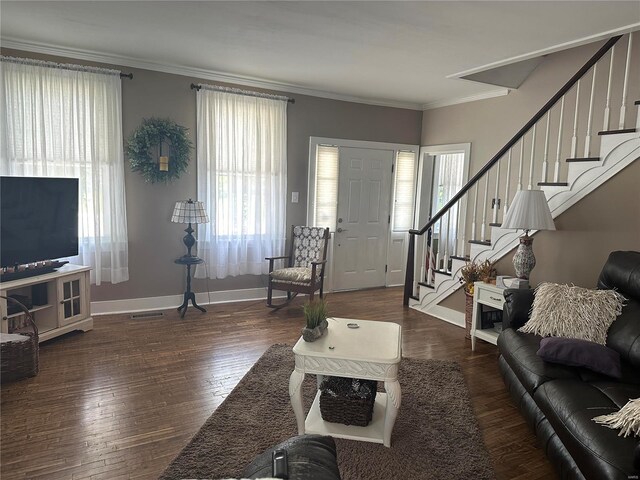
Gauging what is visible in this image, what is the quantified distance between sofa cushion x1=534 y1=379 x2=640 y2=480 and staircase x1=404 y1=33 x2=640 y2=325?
74.8 inches

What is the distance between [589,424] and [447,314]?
297cm

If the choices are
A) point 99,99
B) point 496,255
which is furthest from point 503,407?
point 99,99

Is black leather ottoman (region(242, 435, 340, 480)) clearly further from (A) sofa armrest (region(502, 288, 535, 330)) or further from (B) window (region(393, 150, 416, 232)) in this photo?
(B) window (region(393, 150, 416, 232))

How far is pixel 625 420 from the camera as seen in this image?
179 centimetres

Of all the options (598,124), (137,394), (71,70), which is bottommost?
(137,394)

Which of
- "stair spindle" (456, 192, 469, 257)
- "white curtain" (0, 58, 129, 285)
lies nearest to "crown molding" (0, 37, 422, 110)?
"white curtain" (0, 58, 129, 285)

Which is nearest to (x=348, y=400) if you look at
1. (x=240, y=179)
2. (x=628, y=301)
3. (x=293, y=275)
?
(x=628, y=301)

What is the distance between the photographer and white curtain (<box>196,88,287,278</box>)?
194 inches

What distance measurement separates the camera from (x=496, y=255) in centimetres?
423

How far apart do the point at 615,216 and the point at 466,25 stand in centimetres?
186

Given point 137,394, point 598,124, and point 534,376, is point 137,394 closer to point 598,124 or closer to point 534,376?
point 534,376

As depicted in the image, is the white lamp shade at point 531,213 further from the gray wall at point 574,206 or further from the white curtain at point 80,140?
the white curtain at point 80,140

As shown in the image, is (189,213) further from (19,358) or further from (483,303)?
(483,303)

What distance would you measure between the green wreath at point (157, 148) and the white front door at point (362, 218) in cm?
211
